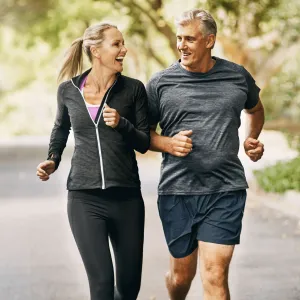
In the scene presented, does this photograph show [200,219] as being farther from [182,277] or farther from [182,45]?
[182,45]

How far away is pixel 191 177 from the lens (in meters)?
5.62

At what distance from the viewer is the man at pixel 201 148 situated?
5.54m

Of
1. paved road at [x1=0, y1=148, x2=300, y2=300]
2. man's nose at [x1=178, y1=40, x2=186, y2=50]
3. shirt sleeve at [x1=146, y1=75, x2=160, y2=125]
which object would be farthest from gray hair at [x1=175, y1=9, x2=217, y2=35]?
paved road at [x1=0, y1=148, x2=300, y2=300]

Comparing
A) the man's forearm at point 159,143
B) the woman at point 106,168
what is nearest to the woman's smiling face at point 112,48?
the woman at point 106,168

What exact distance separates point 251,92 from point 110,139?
1052mm

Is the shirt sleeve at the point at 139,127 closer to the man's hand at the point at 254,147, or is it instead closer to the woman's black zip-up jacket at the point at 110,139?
the woman's black zip-up jacket at the point at 110,139

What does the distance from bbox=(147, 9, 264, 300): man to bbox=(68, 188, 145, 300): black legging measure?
36 centimetres

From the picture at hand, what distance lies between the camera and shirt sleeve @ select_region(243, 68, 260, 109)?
580 cm

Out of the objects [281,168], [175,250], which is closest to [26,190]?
[281,168]

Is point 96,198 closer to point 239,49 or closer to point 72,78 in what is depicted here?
point 72,78

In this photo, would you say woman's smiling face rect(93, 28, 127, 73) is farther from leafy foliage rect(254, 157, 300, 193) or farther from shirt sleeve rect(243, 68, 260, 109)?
leafy foliage rect(254, 157, 300, 193)

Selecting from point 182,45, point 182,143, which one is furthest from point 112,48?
point 182,143

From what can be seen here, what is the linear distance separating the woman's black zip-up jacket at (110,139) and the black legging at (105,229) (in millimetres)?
76

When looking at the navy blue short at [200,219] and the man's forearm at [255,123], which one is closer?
the navy blue short at [200,219]
